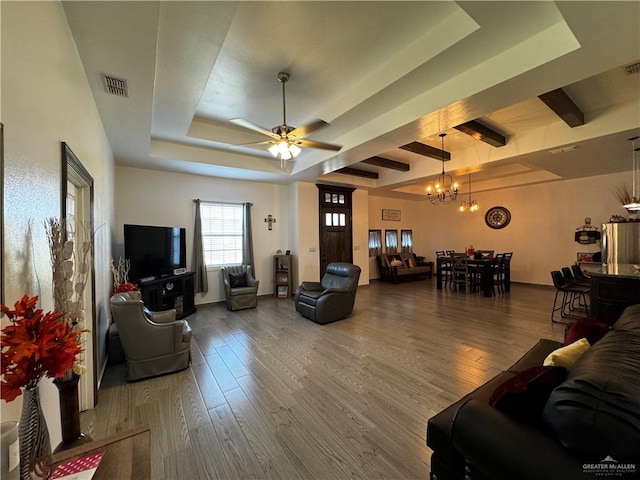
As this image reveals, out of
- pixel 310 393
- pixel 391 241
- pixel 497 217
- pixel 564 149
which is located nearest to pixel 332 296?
pixel 310 393

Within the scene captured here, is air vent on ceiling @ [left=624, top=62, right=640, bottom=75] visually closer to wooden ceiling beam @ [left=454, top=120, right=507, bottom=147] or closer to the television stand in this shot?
wooden ceiling beam @ [left=454, top=120, right=507, bottom=147]

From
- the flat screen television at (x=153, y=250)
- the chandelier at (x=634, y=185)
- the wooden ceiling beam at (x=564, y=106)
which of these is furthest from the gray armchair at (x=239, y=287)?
the chandelier at (x=634, y=185)

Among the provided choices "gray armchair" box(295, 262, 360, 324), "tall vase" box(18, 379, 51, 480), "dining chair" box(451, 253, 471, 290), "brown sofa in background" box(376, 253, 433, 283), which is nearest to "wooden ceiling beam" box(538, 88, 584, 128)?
"gray armchair" box(295, 262, 360, 324)

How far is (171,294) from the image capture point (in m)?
4.76

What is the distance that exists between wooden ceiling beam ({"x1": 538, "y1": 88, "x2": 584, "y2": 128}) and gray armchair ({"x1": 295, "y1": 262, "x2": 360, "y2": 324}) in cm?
345

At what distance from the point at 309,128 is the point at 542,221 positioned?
26.2 feet

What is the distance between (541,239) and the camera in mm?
7570

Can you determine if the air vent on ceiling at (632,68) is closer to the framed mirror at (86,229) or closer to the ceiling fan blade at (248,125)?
the ceiling fan blade at (248,125)

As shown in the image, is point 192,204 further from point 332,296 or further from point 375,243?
point 375,243

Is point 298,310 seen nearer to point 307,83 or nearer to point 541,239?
point 307,83

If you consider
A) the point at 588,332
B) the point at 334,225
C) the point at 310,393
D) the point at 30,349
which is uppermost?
the point at 334,225

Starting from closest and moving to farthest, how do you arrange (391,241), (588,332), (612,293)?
1. (588,332)
2. (612,293)
3. (391,241)

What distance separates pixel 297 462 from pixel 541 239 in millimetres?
8833

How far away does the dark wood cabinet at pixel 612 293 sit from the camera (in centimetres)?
308
